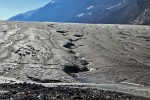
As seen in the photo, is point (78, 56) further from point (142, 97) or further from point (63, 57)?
point (142, 97)

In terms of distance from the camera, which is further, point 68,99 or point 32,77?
point 32,77

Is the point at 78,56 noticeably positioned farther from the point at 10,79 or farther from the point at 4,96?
the point at 4,96

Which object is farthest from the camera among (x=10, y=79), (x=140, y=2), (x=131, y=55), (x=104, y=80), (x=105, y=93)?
(x=140, y=2)

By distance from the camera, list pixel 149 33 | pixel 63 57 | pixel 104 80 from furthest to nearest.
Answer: pixel 149 33, pixel 63 57, pixel 104 80

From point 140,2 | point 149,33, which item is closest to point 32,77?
point 149,33

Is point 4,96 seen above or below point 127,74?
above

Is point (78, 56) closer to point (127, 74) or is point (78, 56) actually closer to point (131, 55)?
point (131, 55)

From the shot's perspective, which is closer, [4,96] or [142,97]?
[4,96]

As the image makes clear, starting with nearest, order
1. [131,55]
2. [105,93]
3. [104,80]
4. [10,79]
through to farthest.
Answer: [105,93], [10,79], [104,80], [131,55]

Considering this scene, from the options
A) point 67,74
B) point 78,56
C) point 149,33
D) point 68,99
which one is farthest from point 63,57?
point 149,33
